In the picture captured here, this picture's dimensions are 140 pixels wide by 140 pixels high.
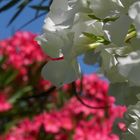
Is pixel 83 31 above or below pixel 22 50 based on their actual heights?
above

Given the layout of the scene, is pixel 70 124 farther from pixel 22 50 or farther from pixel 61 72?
pixel 61 72

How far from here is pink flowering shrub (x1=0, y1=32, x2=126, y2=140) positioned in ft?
10.7

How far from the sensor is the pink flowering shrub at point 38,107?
3252 mm

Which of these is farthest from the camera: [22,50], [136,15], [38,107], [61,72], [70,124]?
[22,50]

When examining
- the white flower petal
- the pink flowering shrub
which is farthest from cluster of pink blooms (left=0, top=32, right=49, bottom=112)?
the white flower petal

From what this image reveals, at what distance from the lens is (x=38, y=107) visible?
3934 mm

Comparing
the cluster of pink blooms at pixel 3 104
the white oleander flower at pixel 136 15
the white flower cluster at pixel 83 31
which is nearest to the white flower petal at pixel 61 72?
the white flower cluster at pixel 83 31

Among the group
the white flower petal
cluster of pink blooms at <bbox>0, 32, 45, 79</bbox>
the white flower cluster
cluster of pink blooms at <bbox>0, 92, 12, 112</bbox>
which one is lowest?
cluster of pink blooms at <bbox>0, 32, 45, 79</bbox>

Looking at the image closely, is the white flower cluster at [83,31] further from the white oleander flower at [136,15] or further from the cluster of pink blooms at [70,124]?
the cluster of pink blooms at [70,124]

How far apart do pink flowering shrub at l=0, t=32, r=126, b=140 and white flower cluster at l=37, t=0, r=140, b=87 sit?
7.44ft

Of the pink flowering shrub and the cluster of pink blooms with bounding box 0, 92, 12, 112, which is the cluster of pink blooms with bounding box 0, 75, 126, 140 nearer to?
the pink flowering shrub

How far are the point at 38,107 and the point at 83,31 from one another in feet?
11.1

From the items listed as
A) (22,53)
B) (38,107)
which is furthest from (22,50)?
(38,107)

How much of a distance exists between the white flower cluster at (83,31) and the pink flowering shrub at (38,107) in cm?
227
